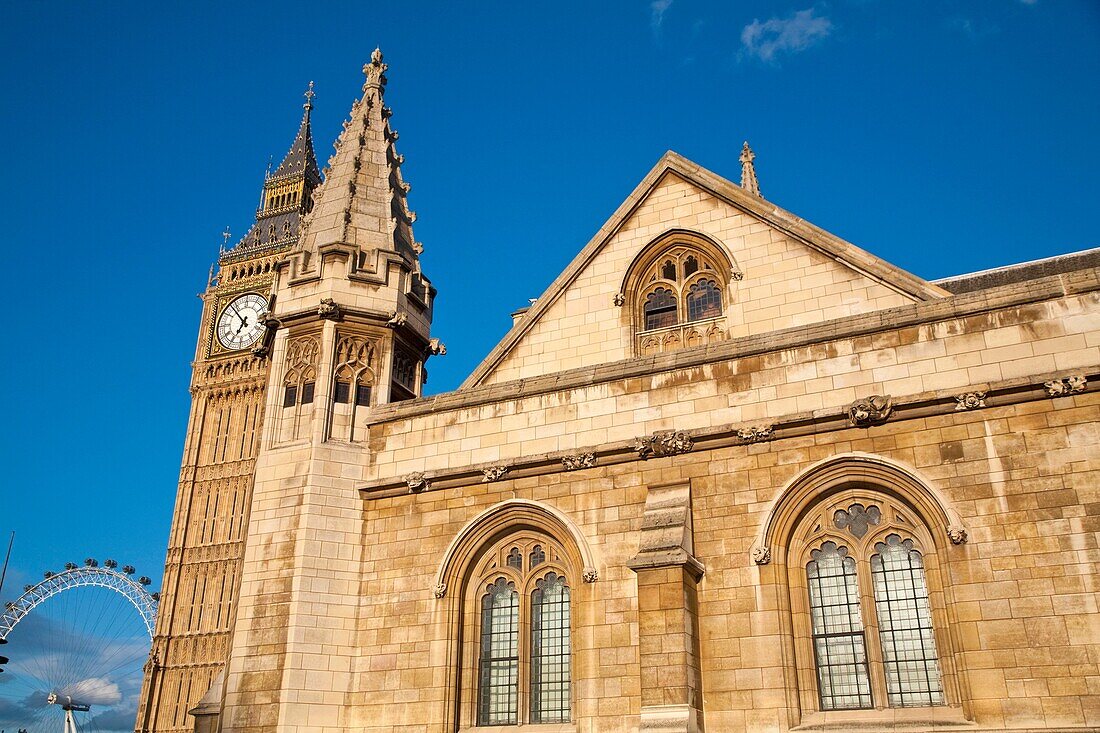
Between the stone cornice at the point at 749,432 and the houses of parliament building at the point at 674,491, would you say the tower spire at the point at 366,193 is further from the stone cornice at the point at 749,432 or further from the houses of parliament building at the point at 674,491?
the stone cornice at the point at 749,432

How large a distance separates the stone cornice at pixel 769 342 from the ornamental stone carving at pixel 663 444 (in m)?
1.20

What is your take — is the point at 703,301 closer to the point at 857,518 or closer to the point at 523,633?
the point at 857,518

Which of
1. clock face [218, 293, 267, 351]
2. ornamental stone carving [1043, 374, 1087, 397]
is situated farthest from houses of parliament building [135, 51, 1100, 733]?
clock face [218, 293, 267, 351]

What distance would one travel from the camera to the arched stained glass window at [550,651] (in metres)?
15.6

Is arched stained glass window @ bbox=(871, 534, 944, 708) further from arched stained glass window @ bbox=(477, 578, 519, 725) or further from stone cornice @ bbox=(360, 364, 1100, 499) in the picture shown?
arched stained glass window @ bbox=(477, 578, 519, 725)

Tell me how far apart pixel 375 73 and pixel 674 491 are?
12.7 m

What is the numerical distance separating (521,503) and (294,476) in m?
4.30

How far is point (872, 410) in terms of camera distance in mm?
14539

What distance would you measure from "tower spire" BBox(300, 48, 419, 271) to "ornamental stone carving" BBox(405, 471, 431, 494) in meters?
4.92

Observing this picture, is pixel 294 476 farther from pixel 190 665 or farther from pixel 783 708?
pixel 190 665

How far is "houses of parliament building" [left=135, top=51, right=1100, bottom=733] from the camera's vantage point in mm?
13375

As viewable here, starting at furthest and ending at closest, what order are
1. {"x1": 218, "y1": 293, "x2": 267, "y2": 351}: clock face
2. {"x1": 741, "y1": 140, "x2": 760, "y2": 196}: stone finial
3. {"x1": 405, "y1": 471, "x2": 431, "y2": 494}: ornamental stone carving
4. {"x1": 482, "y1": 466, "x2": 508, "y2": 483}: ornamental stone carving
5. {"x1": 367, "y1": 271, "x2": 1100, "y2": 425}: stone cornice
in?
{"x1": 218, "y1": 293, "x2": 267, "y2": 351}: clock face
{"x1": 741, "y1": 140, "x2": 760, "y2": 196}: stone finial
{"x1": 405, "y1": 471, "x2": 431, "y2": 494}: ornamental stone carving
{"x1": 482, "y1": 466, "x2": 508, "y2": 483}: ornamental stone carving
{"x1": 367, "y1": 271, "x2": 1100, "y2": 425}: stone cornice

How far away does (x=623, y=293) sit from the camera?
20.6 metres

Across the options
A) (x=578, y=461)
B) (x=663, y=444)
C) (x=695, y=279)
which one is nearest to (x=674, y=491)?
(x=663, y=444)
